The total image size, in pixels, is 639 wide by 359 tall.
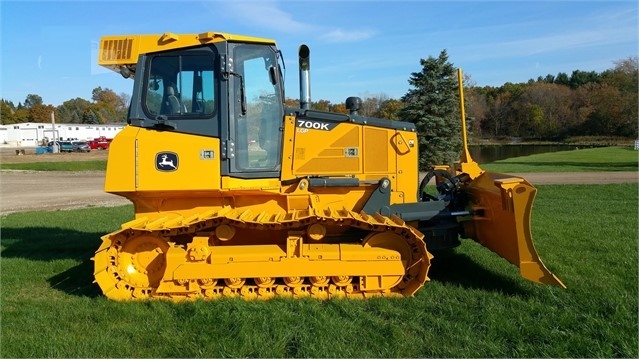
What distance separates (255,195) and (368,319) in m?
2.15

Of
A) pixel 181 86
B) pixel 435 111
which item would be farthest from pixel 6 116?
pixel 181 86

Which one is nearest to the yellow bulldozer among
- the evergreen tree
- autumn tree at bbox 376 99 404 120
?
the evergreen tree

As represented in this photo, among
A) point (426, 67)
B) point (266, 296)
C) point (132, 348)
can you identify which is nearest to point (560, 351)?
point (266, 296)

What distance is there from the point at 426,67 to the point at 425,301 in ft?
98.0

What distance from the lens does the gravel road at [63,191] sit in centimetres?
1688

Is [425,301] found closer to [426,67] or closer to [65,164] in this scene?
[426,67]

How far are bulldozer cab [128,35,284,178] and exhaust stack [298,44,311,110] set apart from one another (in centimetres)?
44

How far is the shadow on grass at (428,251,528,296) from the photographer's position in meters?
5.92

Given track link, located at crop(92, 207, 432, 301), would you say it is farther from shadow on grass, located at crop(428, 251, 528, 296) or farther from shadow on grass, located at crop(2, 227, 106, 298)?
shadow on grass, located at crop(428, 251, 528, 296)

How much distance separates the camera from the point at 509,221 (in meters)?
5.65

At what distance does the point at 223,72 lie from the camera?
18.9ft

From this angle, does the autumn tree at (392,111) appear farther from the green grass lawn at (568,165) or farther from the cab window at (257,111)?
the cab window at (257,111)

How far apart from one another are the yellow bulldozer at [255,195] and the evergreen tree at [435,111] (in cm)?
2438

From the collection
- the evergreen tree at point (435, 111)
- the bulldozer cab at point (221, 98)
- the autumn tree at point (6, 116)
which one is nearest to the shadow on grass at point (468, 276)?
the bulldozer cab at point (221, 98)
